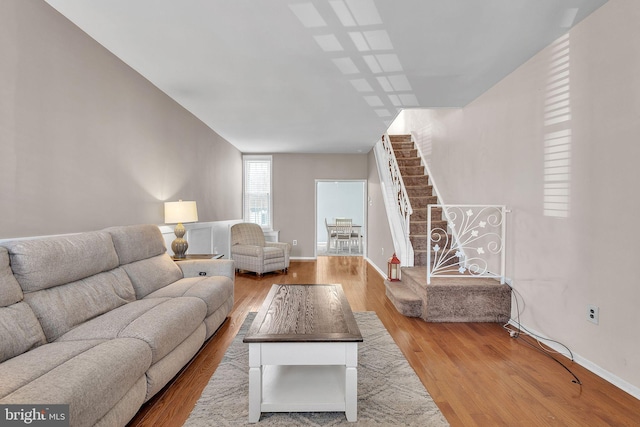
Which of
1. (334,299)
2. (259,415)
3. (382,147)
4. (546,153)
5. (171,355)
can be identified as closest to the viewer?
(259,415)

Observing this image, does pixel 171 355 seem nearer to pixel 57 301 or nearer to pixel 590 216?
pixel 57 301

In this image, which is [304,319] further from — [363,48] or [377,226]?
[377,226]

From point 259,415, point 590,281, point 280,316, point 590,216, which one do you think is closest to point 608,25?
point 590,216

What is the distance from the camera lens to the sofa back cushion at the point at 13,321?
4.93 feet

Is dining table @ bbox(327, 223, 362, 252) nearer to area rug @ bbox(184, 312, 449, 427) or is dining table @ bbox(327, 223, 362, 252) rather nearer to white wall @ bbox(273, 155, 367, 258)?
white wall @ bbox(273, 155, 367, 258)

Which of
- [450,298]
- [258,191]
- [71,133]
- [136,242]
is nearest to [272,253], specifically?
[258,191]

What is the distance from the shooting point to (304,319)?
204 centimetres

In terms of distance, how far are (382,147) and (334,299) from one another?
4.08 metres

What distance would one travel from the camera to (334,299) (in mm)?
2480

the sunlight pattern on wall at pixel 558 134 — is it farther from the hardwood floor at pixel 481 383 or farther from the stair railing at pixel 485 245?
the hardwood floor at pixel 481 383

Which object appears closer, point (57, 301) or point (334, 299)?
point (57, 301)

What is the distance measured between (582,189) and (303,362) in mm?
2370

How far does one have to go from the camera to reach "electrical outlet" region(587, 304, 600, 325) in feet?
7.36

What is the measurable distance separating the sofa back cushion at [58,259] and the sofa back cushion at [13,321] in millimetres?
54
